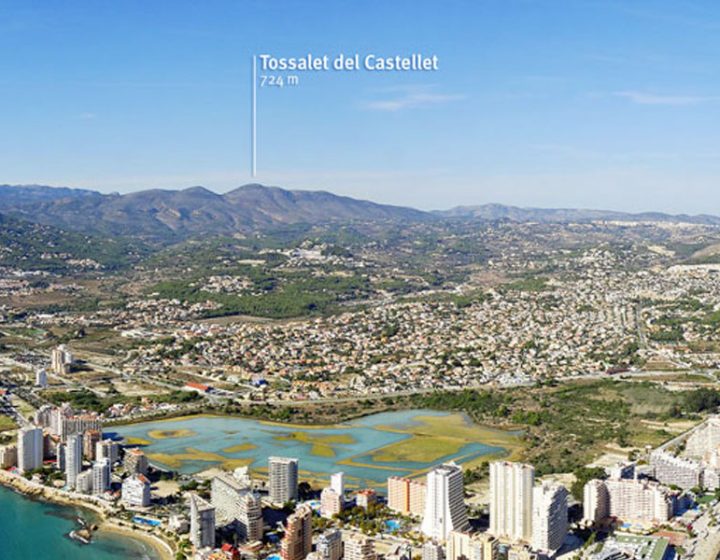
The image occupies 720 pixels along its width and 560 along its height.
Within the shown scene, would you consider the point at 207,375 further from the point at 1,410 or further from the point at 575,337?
the point at 575,337

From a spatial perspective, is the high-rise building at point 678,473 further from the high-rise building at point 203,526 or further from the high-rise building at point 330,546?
the high-rise building at point 203,526

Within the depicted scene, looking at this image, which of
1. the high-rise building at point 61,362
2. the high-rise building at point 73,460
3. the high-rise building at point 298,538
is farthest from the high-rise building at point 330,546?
the high-rise building at point 61,362

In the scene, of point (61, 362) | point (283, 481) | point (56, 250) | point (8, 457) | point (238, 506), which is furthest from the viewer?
point (56, 250)

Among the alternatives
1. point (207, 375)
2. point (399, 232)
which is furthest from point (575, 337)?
point (399, 232)

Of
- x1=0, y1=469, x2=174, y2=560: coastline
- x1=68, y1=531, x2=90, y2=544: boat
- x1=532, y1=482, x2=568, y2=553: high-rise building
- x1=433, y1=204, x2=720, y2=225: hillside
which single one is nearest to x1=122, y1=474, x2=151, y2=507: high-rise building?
x1=0, y1=469, x2=174, y2=560: coastline

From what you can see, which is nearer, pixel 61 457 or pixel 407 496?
pixel 407 496

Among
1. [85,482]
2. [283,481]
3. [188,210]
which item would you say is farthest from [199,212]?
[283,481]

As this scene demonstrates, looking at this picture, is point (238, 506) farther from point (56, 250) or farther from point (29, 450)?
point (56, 250)
